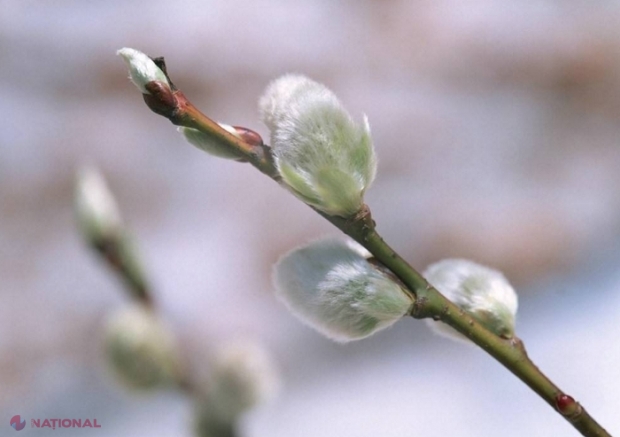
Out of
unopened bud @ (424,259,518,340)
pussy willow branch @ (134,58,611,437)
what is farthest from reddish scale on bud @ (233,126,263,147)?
unopened bud @ (424,259,518,340)

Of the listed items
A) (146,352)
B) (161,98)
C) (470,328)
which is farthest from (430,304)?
(146,352)

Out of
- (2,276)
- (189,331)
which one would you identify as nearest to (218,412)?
(189,331)

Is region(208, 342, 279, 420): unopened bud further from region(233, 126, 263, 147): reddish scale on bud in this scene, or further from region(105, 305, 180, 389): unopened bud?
region(233, 126, 263, 147): reddish scale on bud

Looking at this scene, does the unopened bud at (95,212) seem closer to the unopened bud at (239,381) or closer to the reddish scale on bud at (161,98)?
the unopened bud at (239,381)

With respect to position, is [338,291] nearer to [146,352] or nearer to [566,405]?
[566,405]

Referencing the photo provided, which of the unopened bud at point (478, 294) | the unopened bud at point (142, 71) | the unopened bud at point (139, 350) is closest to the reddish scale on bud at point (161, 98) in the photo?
the unopened bud at point (142, 71)

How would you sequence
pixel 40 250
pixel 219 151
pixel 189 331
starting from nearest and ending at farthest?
pixel 219 151
pixel 189 331
pixel 40 250

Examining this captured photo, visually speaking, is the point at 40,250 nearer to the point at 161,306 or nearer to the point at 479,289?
the point at 161,306
